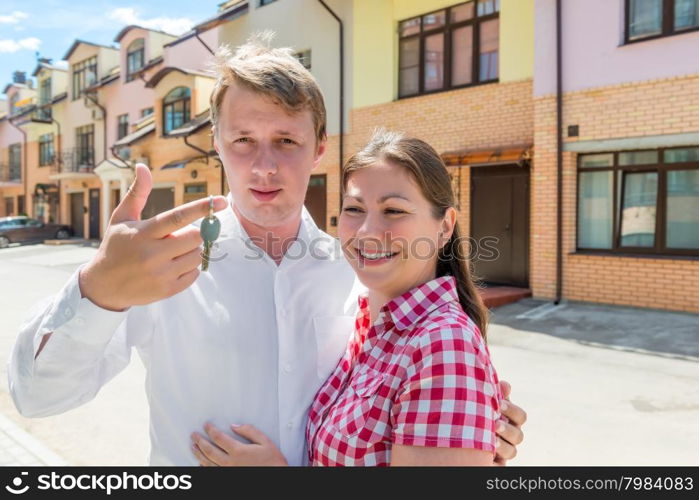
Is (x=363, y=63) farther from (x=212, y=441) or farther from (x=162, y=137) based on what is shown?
(x=212, y=441)

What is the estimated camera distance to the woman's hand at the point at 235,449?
1613 millimetres

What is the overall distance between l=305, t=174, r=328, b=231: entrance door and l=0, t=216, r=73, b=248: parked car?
17.9 metres

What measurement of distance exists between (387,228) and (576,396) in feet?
15.1

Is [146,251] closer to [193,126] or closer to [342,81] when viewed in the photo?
[342,81]

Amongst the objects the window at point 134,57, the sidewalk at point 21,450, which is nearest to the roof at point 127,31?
the window at point 134,57

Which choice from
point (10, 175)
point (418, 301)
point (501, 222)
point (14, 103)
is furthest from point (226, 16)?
point (14, 103)

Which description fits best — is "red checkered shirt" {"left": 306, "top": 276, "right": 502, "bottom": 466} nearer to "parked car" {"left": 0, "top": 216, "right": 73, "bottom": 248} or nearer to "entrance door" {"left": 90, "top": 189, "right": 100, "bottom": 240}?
"entrance door" {"left": 90, "top": 189, "right": 100, "bottom": 240}

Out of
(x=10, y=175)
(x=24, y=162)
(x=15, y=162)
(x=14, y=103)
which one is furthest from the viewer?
(x=14, y=103)

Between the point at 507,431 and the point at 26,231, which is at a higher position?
the point at 26,231

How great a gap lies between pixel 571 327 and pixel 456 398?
7919 millimetres

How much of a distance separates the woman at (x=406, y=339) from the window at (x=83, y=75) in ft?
98.1

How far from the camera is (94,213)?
2762cm

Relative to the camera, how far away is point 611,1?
980cm

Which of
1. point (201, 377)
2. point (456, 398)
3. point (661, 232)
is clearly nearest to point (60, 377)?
point (201, 377)
